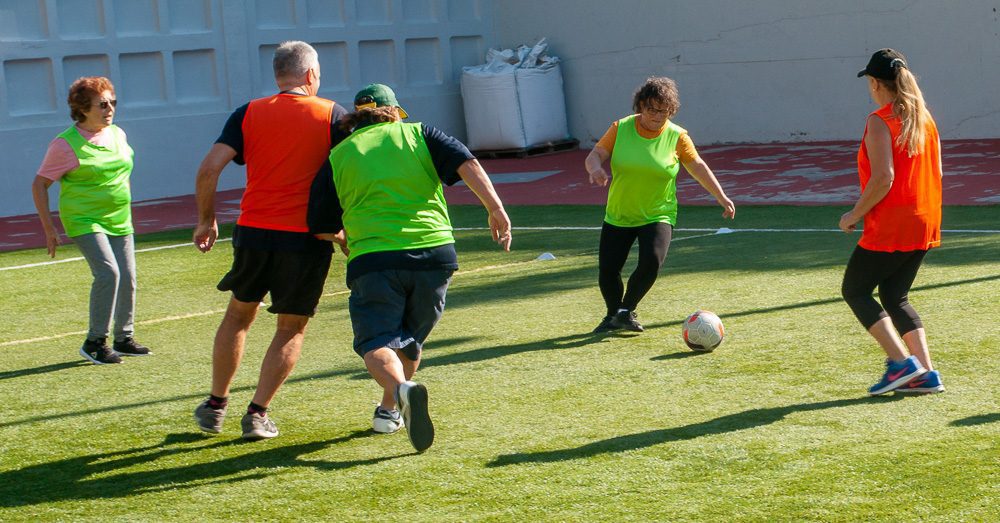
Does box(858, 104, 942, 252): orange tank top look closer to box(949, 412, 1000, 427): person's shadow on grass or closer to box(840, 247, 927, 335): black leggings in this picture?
box(840, 247, 927, 335): black leggings

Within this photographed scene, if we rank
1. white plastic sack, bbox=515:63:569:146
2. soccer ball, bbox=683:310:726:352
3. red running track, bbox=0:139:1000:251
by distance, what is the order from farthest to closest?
white plastic sack, bbox=515:63:569:146 < red running track, bbox=0:139:1000:251 < soccer ball, bbox=683:310:726:352

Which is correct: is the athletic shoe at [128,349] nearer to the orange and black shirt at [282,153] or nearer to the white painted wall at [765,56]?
the orange and black shirt at [282,153]

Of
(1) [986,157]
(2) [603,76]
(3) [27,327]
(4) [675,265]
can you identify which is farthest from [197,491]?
(2) [603,76]

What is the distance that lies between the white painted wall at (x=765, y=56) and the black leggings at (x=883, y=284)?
14993 millimetres

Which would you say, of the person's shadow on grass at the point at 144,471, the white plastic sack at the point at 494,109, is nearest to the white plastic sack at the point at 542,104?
the white plastic sack at the point at 494,109

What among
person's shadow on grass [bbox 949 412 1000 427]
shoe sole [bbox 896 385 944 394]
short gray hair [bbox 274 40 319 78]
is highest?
short gray hair [bbox 274 40 319 78]

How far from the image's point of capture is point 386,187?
18.0ft

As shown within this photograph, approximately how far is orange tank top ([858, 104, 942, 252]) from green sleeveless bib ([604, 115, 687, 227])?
2.20m

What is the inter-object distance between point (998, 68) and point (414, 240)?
16520mm

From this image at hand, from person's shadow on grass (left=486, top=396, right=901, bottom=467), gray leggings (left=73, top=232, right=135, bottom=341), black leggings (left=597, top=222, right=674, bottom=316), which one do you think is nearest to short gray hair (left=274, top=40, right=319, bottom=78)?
person's shadow on grass (left=486, top=396, right=901, bottom=467)

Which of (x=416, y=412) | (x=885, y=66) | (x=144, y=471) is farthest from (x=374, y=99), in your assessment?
(x=885, y=66)

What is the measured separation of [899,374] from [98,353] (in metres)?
4.93

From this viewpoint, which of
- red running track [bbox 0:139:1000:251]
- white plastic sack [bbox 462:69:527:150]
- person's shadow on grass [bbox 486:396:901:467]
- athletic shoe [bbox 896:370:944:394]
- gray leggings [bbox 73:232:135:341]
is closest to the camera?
person's shadow on grass [bbox 486:396:901:467]

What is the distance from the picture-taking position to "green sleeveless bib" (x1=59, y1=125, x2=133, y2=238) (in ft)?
26.8
